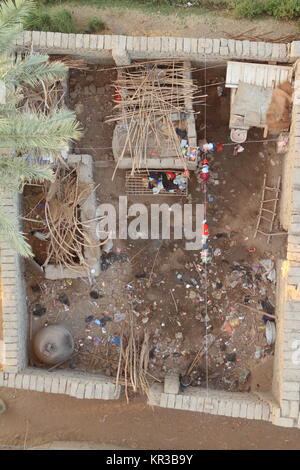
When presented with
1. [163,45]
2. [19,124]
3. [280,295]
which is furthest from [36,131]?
[280,295]

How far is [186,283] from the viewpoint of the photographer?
905 centimetres

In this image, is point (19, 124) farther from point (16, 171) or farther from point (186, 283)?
point (186, 283)

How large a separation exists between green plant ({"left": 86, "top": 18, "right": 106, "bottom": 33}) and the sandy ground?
0.43ft

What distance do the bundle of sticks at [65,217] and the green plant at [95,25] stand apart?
263 cm

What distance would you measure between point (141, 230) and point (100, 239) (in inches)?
30.4

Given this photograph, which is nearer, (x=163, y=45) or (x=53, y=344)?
(x=163, y=45)

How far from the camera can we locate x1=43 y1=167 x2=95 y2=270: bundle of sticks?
28.3ft

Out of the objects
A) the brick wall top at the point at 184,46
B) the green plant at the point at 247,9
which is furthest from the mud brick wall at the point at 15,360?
the green plant at the point at 247,9

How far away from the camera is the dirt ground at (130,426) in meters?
8.90

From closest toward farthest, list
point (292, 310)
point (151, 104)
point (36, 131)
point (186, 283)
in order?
point (36, 131), point (292, 310), point (151, 104), point (186, 283)

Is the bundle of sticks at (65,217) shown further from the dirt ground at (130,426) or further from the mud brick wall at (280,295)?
the dirt ground at (130,426)

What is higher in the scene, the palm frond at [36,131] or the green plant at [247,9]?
the green plant at [247,9]

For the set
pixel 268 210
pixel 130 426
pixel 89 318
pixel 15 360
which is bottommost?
pixel 130 426

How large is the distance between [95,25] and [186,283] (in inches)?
195
